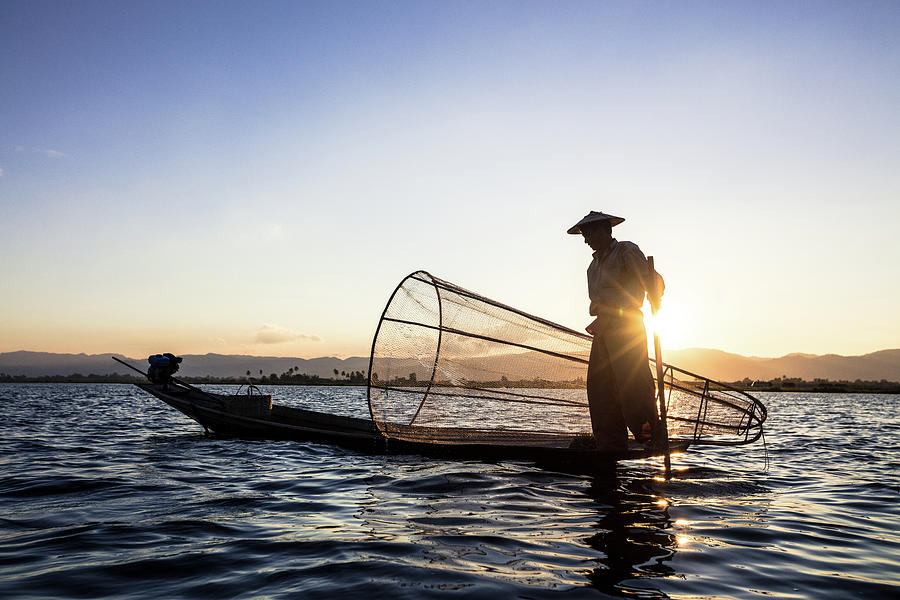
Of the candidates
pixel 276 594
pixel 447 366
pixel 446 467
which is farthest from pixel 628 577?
pixel 447 366

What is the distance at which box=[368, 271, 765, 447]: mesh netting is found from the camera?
9.85m

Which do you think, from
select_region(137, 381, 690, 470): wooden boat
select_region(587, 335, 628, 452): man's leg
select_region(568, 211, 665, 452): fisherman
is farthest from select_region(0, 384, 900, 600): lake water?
select_region(568, 211, 665, 452): fisherman

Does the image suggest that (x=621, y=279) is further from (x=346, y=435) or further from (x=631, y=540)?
(x=346, y=435)

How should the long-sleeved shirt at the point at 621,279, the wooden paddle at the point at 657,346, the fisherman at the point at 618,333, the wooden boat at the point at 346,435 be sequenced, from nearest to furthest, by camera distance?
the wooden paddle at the point at 657,346
the long-sleeved shirt at the point at 621,279
the fisherman at the point at 618,333
the wooden boat at the point at 346,435

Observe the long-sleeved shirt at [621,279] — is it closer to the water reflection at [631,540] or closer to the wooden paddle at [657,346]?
the wooden paddle at [657,346]

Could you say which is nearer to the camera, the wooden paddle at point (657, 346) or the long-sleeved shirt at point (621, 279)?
the wooden paddle at point (657, 346)

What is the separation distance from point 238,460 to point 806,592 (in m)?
9.69

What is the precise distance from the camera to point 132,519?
6.01m

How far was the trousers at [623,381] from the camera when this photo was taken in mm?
8016

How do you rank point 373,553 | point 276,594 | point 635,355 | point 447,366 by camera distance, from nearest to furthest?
point 276,594 < point 373,553 < point 635,355 < point 447,366

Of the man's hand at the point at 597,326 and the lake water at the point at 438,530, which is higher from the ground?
the man's hand at the point at 597,326

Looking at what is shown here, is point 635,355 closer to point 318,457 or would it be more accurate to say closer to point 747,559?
point 747,559

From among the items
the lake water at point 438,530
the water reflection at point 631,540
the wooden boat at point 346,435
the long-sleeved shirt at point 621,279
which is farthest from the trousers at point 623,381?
the water reflection at point 631,540

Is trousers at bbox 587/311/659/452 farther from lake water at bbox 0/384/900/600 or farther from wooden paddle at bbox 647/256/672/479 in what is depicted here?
lake water at bbox 0/384/900/600
